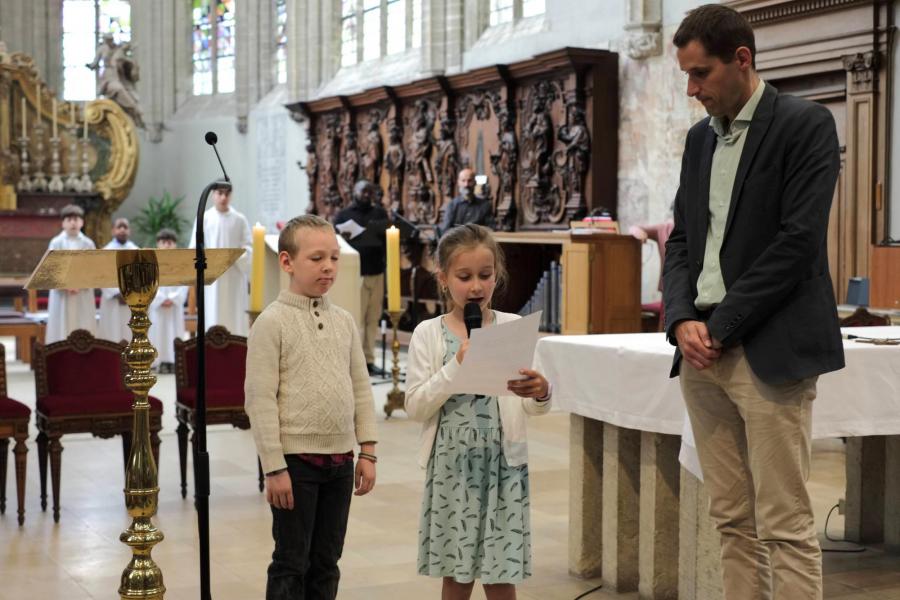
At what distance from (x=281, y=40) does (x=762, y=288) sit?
19.9m

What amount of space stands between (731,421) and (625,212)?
9.73 metres

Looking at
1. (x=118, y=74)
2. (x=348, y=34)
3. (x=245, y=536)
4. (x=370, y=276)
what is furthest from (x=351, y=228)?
(x=118, y=74)

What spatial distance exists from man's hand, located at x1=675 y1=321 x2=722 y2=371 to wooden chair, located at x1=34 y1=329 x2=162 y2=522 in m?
3.69

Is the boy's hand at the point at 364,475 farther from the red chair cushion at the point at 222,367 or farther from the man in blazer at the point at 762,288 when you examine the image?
the red chair cushion at the point at 222,367

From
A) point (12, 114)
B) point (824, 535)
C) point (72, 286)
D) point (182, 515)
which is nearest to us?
point (72, 286)

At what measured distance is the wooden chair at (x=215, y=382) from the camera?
654 cm

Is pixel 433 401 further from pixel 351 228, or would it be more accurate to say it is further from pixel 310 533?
pixel 351 228

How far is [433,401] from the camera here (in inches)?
136

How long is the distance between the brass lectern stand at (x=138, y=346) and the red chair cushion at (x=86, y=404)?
236cm

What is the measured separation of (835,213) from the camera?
10.5 m

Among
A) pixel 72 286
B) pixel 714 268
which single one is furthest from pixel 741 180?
pixel 72 286

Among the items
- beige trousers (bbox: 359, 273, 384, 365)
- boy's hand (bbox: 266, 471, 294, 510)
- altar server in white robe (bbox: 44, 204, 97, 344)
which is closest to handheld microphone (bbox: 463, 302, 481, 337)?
boy's hand (bbox: 266, 471, 294, 510)

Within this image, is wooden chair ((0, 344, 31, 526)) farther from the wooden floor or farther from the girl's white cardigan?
the girl's white cardigan

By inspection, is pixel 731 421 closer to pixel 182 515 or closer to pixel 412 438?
pixel 182 515
